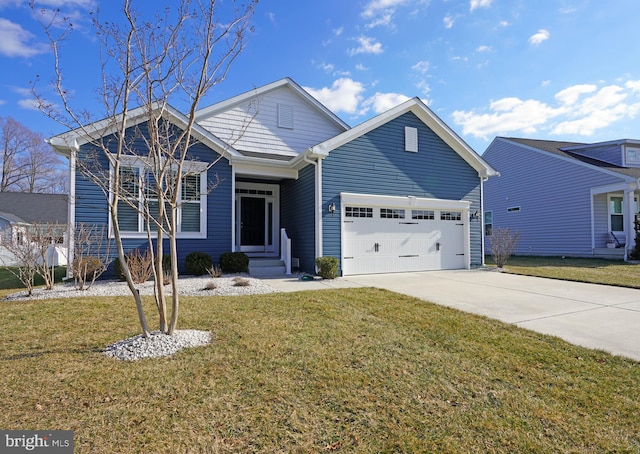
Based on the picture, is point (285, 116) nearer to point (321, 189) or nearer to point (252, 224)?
point (252, 224)

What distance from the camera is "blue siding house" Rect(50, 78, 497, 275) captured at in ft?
31.6

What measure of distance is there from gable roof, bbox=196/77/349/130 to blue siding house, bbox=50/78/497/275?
0.13ft

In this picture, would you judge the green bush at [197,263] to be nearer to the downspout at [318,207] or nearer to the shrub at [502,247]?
the downspout at [318,207]

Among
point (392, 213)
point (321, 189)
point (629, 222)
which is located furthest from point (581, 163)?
point (321, 189)

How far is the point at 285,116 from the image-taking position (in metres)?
12.9

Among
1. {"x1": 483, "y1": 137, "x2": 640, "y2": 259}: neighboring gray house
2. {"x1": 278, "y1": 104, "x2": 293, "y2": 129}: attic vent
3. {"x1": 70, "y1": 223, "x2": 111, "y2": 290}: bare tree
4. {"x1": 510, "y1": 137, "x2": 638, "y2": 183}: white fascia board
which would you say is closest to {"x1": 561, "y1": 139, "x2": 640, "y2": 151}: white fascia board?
{"x1": 483, "y1": 137, "x2": 640, "y2": 259}: neighboring gray house

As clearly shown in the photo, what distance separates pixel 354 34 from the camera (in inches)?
392

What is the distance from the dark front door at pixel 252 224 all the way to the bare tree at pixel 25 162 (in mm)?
23954

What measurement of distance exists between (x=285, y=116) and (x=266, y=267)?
20.5ft

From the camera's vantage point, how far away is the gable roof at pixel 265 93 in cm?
1192

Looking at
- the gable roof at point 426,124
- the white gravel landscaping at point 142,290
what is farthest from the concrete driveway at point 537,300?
the gable roof at point 426,124

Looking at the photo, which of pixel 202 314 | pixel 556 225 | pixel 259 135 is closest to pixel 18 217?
pixel 259 135

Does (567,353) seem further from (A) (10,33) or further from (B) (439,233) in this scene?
(A) (10,33)

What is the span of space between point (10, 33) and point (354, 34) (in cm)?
826
